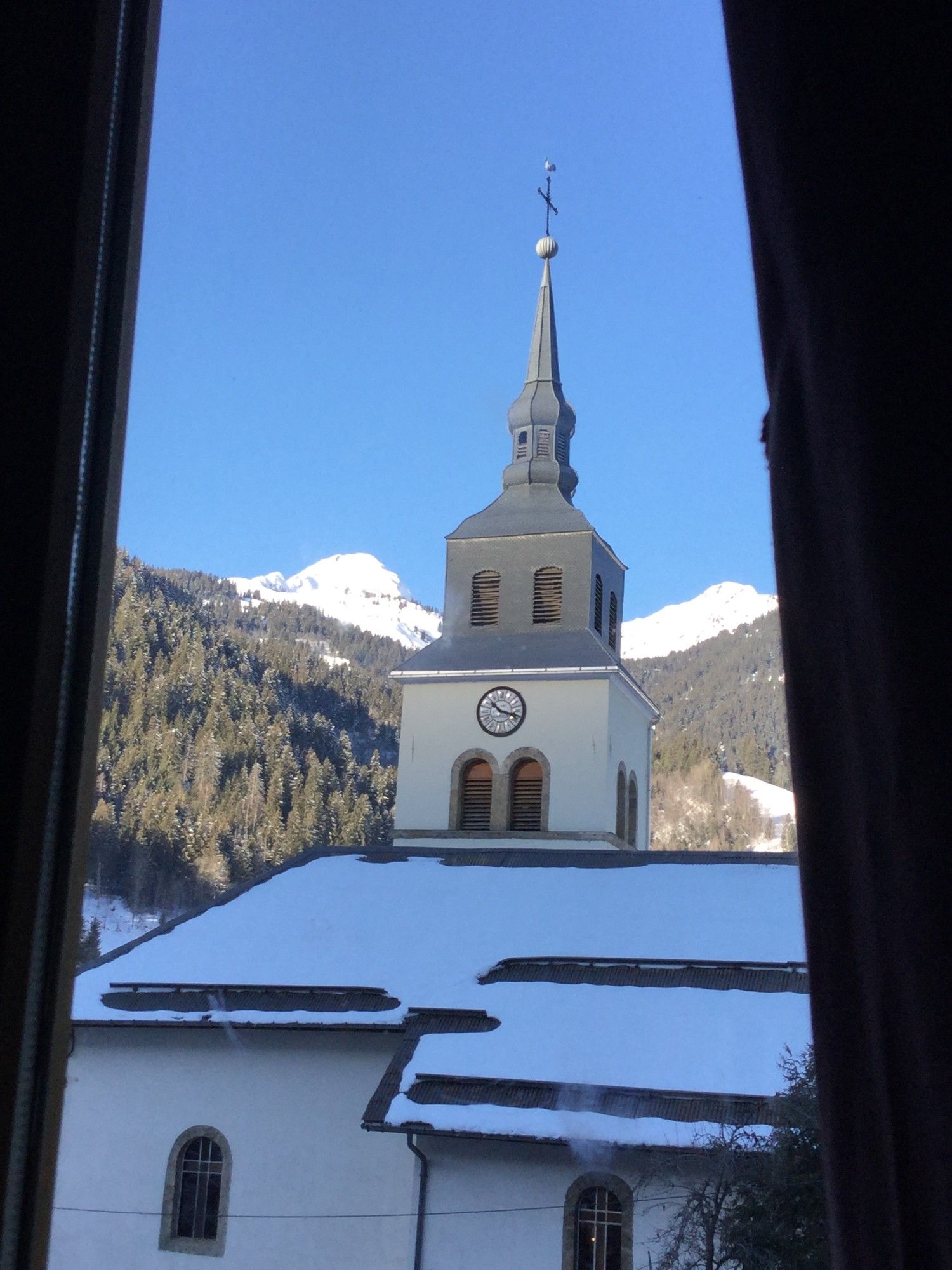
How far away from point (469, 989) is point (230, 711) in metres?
4.06

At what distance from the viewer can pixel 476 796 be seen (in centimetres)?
1639

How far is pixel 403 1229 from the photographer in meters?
9.49

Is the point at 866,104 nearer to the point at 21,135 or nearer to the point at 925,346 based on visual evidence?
the point at 925,346

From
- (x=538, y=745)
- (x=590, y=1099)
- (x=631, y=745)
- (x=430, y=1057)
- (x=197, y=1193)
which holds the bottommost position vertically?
(x=197, y=1193)

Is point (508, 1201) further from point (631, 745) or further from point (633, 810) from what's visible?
point (631, 745)

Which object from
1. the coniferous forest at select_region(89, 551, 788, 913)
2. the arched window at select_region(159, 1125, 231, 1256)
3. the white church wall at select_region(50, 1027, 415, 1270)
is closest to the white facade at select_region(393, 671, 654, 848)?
the coniferous forest at select_region(89, 551, 788, 913)

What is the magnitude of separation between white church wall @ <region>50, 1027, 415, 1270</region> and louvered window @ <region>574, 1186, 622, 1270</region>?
5.20ft

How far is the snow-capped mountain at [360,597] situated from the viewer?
33.3ft

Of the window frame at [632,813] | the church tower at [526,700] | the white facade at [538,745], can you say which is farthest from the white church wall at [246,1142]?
the window frame at [632,813]

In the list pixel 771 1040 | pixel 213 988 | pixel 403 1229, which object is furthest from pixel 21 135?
pixel 213 988

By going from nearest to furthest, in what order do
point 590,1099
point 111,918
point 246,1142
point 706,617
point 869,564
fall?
point 869,564 → point 111,918 → point 706,617 → point 590,1099 → point 246,1142

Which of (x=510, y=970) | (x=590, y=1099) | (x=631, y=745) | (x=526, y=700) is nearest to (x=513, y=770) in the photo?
(x=526, y=700)

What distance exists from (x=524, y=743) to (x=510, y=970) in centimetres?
555

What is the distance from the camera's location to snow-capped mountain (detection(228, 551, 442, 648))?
10164mm
